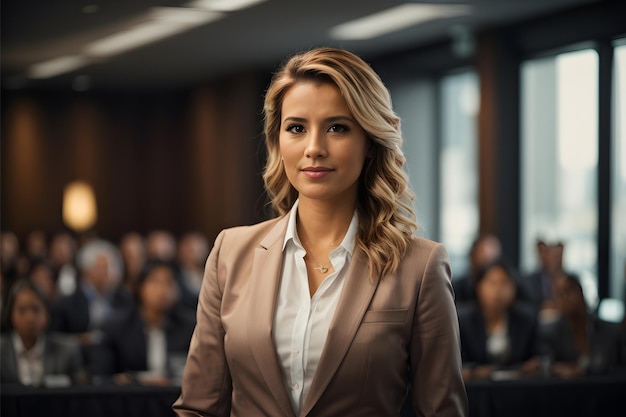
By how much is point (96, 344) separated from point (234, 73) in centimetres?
826

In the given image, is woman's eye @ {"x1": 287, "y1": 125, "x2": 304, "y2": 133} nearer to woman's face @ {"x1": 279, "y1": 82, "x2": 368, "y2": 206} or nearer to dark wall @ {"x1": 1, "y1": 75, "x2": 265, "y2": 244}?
woman's face @ {"x1": 279, "y1": 82, "x2": 368, "y2": 206}

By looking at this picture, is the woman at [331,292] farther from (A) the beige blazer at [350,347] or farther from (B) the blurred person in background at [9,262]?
(B) the blurred person in background at [9,262]

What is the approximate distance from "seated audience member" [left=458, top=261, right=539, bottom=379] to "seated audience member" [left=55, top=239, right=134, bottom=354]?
8.16ft

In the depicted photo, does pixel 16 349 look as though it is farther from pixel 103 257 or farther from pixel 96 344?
pixel 103 257

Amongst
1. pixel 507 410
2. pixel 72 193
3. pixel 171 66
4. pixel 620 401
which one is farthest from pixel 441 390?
pixel 72 193

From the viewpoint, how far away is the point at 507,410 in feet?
10.8

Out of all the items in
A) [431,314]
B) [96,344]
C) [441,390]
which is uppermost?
[431,314]

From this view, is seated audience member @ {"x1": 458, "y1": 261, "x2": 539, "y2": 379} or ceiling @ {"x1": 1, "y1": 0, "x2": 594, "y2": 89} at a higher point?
ceiling @ {"x1": 1, "y1": 0, "x2": 594, "y2": 89}

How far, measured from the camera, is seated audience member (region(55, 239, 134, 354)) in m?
7.55

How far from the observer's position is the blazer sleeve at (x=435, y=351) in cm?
162

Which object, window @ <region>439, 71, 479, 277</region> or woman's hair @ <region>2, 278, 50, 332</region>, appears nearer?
woman's hair @ <region>2, 278, 50, 332</region>

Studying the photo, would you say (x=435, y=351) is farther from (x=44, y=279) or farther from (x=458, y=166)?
(x=458, y=166)

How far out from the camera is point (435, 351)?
5.33 ft

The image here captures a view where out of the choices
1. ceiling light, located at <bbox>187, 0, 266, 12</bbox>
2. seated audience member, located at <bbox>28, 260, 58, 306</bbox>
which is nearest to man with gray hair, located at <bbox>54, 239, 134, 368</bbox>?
seated audience member, located at <bbox>28, 260, 58, 306</bbox>
